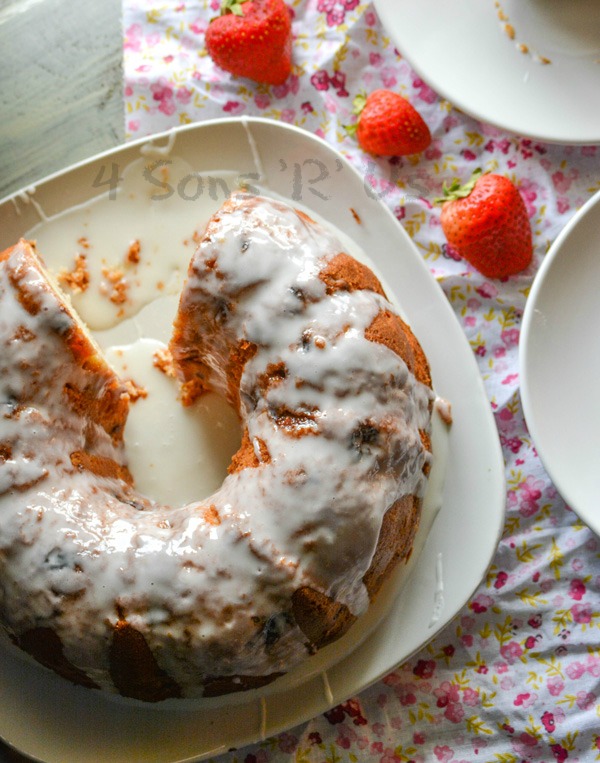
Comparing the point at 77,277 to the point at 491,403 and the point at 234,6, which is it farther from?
the point at 491,403

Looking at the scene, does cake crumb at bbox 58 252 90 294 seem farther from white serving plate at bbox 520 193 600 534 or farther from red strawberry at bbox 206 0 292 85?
white serving plate at bbox 520 193 600 534

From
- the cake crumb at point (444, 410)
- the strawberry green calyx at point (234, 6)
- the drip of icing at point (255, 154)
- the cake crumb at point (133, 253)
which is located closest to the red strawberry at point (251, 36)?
the strawberry green calyx at point (234, 6)

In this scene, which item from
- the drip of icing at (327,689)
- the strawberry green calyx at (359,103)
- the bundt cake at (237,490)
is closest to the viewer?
the bundt cake at (237,490)

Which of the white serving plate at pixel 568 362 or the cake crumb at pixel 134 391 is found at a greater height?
the cake crumb at pixel 134 391

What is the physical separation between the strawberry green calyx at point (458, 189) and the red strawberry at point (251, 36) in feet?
1.81

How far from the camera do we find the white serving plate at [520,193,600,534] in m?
2.12

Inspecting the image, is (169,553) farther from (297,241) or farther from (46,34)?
(46,34)

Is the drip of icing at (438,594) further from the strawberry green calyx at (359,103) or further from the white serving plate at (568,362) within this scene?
the strawberry green calyx at (359,103)

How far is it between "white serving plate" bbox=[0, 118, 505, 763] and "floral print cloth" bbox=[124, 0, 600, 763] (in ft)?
0.47

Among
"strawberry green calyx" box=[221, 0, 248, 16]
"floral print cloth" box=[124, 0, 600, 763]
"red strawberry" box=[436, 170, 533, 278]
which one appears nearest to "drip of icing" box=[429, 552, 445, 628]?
"floral print cloth" box=[124, 0, 600, 763]

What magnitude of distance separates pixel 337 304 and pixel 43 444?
699mm

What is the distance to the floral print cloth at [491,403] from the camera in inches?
86.4

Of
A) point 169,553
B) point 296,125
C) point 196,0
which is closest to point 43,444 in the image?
point 169,553

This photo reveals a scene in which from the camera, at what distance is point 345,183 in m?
2.23
